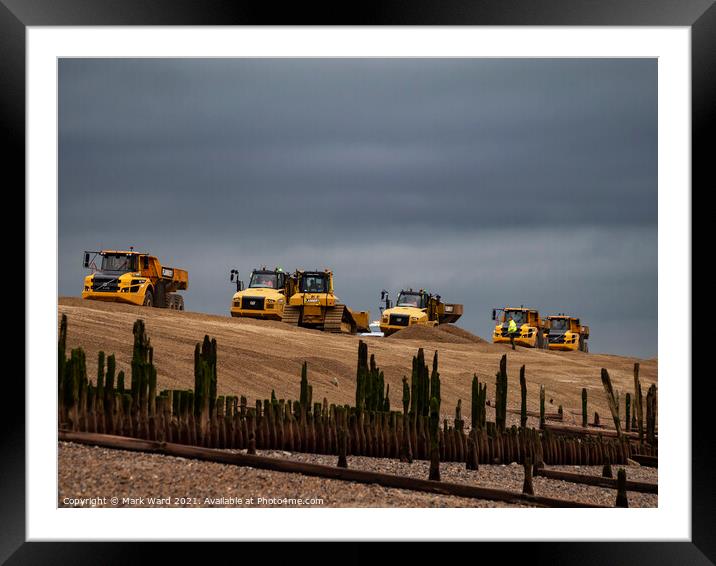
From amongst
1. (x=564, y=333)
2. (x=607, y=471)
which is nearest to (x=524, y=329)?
(x=564, y=333)

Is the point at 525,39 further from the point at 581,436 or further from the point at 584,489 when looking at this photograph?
the point at 581,436

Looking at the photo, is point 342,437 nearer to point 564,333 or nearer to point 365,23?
point 365,23

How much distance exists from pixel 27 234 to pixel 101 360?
2.49 metres

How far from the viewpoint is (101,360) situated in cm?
1026

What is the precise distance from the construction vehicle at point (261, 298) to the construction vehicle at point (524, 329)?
8595 mm

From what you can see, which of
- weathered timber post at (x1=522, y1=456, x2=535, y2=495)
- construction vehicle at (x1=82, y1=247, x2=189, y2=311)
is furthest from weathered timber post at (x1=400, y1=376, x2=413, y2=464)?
construction vehicle at (x1=82, y1=247, x2=189, y2=311)

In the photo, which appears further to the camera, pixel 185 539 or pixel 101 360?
pixel 101 360

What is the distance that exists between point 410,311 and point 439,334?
6.10ft

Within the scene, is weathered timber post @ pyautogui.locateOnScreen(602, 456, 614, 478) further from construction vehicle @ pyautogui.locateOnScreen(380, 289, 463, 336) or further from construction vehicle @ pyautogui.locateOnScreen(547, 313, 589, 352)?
construction vehicle @ pyautogui.locateOnScreen(547, 313, 589, 352)

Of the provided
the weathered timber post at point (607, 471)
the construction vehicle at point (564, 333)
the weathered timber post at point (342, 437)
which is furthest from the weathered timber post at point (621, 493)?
the construction vehicle at point (564, 333)

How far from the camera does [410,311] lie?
31.7 meters

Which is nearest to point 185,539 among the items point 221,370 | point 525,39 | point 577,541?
point 577,541

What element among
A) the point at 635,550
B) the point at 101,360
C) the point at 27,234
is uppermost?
the point at 27,234

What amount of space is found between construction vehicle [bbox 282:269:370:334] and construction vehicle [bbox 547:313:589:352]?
340 inches
